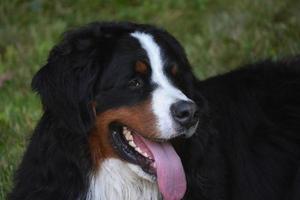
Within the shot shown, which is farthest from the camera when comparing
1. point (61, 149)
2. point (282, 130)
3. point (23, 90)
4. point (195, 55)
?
point (195, 55)

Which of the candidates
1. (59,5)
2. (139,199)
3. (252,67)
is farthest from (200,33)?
(139,199)

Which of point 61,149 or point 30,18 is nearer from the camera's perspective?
point 61,149

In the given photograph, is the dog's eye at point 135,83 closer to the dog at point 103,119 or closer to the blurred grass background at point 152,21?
the dog at point 103,119

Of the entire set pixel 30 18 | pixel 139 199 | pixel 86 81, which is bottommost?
pixel 30 18

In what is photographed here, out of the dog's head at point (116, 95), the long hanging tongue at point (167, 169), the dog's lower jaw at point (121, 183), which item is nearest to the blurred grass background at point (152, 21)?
the dog's lower jaw at point (121, 183)

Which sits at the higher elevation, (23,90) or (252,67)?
(252,67)

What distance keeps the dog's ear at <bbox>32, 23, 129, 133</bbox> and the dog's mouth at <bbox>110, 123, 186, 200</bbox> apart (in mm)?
200

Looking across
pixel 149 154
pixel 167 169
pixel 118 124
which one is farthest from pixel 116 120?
pixel 167 169

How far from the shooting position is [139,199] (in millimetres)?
5148

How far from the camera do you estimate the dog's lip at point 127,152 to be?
4898 millimetres

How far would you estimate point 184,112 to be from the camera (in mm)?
4734

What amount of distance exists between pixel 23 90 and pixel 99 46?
3.55 metres

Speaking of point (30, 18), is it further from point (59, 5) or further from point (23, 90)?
point (23, 90)

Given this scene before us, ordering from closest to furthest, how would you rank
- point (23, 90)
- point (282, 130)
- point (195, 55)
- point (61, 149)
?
point (61, 149) < point (282, 130) < point (23, 90) < point (195, 55)
